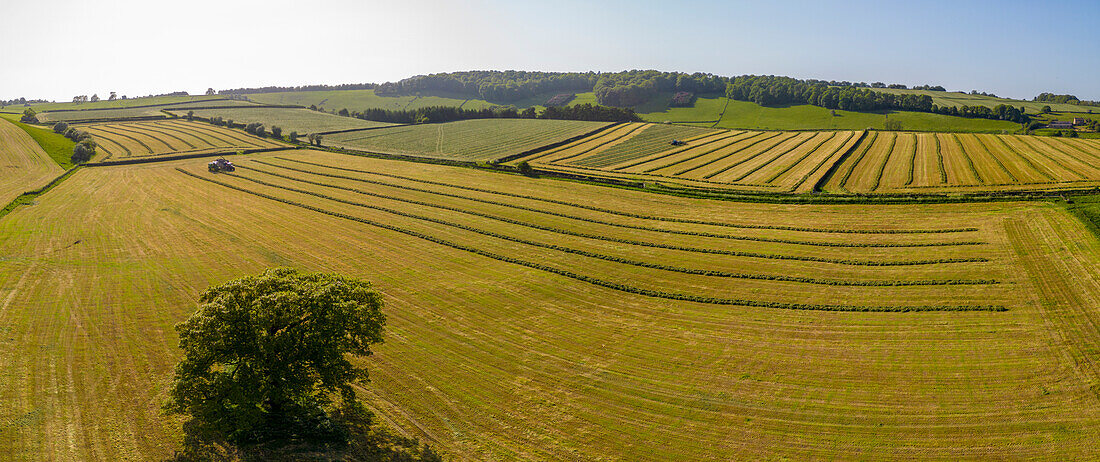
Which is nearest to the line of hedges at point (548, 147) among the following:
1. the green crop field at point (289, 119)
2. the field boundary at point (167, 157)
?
the field boundary at point (167, 157)

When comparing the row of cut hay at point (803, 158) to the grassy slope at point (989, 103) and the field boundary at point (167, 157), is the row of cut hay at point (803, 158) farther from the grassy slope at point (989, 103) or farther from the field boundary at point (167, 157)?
the field boundary at point (167, 157)

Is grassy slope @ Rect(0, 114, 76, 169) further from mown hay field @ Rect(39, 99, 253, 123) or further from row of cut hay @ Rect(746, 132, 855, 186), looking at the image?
row of cut hay @ Rect(746, 132, 855, 186)

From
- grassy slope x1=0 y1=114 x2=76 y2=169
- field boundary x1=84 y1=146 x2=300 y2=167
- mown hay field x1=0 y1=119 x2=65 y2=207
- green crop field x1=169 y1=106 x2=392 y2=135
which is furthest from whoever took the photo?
green crop field x1=169 y1=106 x2=392 y2=135

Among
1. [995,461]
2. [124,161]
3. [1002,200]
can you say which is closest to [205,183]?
[124,161]

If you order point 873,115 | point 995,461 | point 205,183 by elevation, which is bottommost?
point 995,461

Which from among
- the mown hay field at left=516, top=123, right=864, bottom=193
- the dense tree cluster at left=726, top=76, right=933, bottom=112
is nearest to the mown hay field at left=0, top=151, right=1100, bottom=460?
the mown hay field at left=516, top=123, right=864, bottom=193

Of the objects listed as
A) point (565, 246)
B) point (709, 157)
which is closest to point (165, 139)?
point (565, 246)

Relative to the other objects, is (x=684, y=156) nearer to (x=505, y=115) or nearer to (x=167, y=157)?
(x=505, y=115)

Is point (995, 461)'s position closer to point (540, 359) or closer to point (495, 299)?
point (540, 359)
